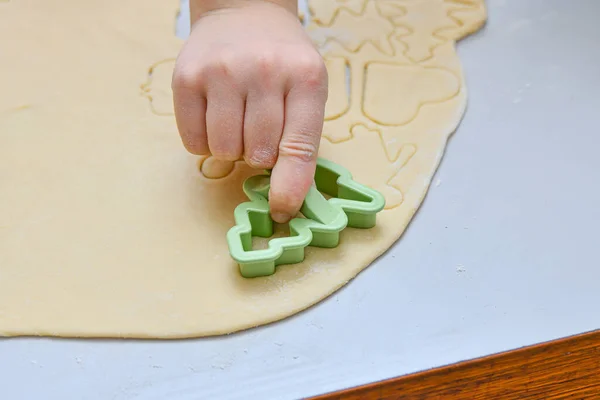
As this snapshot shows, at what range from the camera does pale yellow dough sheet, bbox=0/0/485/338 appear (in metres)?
0.86

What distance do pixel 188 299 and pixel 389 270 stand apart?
0.27m

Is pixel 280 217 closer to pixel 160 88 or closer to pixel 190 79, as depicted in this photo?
pixel 190 79

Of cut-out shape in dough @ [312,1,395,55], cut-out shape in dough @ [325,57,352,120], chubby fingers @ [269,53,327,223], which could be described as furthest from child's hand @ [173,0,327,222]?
cut-out shape in dough @ [312,1,395,55]

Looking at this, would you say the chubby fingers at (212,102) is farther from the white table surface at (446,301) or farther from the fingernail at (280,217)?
the white table surface at (446,301)

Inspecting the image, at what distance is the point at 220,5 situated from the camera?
1017mm

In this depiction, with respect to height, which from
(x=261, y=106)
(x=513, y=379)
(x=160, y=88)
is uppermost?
(x=261, y=106)

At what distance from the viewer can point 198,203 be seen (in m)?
0.98

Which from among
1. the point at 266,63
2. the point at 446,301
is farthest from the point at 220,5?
the point at 446,301

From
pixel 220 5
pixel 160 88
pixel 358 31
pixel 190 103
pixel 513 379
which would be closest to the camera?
pixel 513 379

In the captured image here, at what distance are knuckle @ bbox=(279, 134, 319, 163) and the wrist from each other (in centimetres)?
25

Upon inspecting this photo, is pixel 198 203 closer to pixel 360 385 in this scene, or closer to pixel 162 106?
pixel 162 106

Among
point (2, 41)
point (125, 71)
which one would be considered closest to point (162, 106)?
point (125, 71)

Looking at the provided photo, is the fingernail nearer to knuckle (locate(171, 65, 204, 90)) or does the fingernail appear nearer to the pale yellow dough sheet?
the pale yellow dough sheet

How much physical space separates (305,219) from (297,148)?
97 mm
